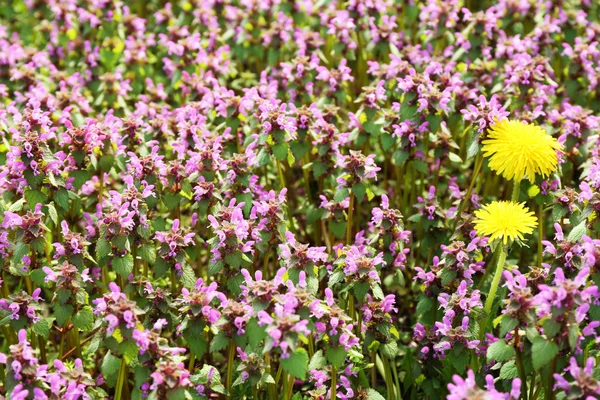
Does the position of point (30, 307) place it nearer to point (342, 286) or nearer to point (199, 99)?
point (342, 286)

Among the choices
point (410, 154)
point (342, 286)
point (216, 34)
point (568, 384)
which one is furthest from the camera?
point (216, 34)

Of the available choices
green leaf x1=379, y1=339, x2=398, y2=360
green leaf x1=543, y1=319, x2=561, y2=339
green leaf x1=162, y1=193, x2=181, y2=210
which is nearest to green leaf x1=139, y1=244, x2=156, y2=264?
green leaf x1=162, y1=193, x2=181, y2=210

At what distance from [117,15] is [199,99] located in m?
2.00

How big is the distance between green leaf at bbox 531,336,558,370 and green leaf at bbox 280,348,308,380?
3.42 ft

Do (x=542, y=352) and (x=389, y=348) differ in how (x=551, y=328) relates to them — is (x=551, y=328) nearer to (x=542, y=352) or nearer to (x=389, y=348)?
(x=542, y=352)

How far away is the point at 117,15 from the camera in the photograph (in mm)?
7508

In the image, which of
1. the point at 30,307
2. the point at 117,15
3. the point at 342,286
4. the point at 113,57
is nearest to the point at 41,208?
the point at 30,307

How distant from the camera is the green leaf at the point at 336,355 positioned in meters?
3.76

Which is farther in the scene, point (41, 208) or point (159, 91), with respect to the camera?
point (159, 91)

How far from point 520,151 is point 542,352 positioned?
145cm

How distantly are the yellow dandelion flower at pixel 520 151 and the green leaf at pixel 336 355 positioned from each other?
1508 mm

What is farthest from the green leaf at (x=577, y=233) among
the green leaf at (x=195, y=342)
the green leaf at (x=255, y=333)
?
the green leaf at (x=195, y=342)

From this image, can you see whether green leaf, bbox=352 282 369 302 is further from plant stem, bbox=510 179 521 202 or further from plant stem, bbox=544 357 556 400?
plant stem, bbox=510 179 521 202

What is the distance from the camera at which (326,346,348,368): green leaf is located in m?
3.76
